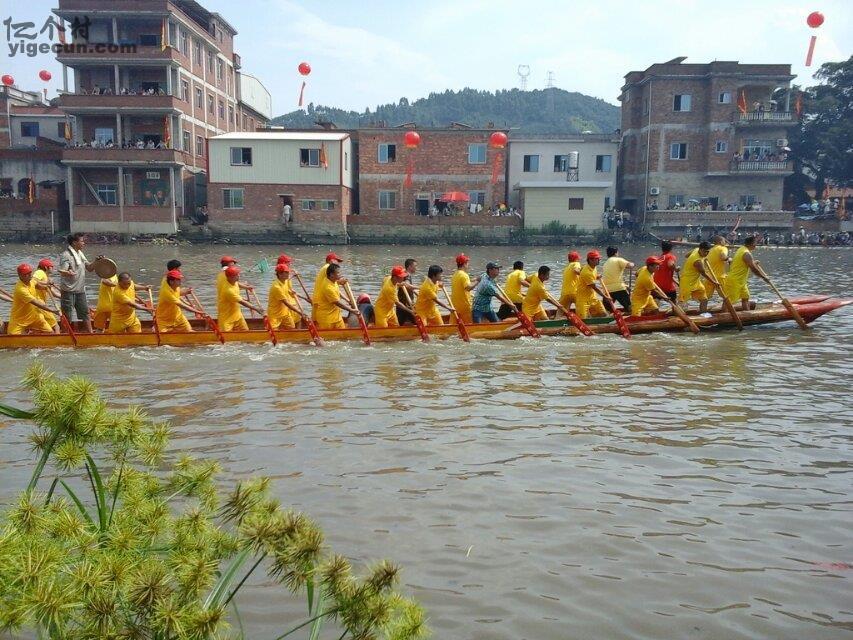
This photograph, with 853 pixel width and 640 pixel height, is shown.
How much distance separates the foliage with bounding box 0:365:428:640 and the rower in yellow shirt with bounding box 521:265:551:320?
1027 cm

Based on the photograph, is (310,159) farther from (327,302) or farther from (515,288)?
(327,302)

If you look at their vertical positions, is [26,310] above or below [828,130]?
below

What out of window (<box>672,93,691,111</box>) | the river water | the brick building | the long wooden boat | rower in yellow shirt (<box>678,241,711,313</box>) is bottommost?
the river water

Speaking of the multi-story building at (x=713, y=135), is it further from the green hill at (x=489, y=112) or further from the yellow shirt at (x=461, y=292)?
the green hill at (x=489, y=112)

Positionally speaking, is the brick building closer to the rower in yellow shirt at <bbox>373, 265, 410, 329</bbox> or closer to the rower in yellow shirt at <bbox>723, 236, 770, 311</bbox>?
the rower in yellow shirt at <bbox>723, 236, 770, 311</bbox>

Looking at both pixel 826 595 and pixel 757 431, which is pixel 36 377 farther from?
pixel 757 431

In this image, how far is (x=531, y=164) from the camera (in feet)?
153

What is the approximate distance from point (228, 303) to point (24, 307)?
128 inches

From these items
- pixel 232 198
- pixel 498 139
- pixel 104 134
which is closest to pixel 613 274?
pixel 498 139

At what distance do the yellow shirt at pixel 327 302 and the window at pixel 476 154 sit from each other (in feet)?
110

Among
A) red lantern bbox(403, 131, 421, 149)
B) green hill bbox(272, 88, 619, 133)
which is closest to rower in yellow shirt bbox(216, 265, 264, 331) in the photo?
red lantern bbox(403, 131, 421, 149)

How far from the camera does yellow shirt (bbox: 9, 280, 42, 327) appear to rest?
38.0 ft

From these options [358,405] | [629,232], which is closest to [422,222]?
[629,232]

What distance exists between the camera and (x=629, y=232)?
4484 centimetres
